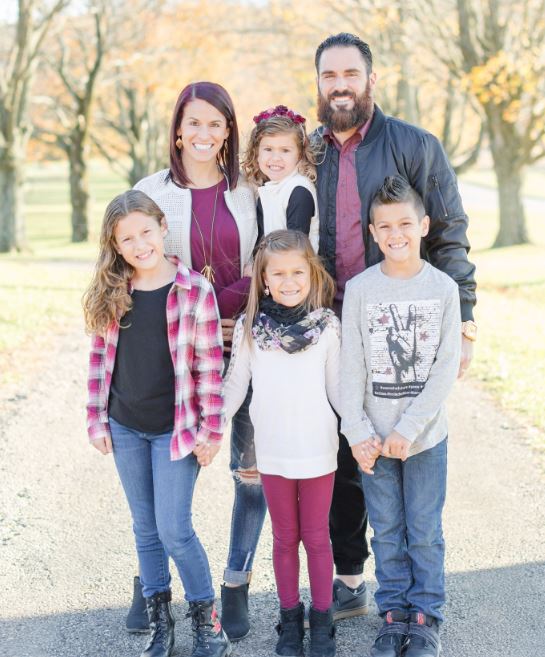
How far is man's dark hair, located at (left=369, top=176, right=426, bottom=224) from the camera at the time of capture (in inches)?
128

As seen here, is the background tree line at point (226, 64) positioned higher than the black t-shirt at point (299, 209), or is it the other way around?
the background tree line at point (226, 64)

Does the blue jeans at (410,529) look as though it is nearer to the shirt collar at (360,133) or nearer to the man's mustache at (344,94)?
the shirt collar at (360,133)

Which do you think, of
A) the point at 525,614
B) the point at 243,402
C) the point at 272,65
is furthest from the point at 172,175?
the point at 272,65

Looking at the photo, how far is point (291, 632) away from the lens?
3.29 meters

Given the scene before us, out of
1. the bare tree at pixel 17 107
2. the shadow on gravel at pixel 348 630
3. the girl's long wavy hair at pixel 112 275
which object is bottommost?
the shadow on gravel at pixel 348 630

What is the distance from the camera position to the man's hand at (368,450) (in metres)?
3.22

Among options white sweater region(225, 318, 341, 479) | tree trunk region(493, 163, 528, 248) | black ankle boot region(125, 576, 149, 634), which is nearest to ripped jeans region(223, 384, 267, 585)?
white sweater region(225, 318, 341, 479)

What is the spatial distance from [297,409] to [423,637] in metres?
1.00

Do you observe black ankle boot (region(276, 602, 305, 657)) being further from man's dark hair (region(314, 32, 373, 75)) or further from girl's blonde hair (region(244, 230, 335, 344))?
man's dark hair (region(314, 32, 373, 75))

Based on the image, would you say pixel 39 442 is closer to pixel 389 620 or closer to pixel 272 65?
pixel 389 620

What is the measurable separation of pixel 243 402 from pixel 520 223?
16463 millimetres

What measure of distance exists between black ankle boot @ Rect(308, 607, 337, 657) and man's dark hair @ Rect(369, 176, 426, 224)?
1.57 metres

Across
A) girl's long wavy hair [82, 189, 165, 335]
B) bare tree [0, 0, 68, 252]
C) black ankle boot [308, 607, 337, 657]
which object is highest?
bare tree [0, 0, 68, 252]

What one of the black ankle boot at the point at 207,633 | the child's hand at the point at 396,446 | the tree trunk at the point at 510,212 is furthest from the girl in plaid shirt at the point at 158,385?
the tree trunk at the point at 510,212
